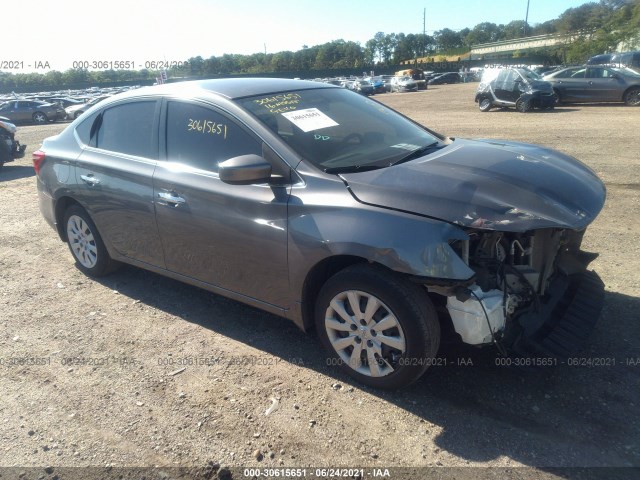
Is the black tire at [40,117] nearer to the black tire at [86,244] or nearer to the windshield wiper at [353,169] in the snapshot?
the black tire at [86,244]

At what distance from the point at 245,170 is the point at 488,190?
141 centimetres

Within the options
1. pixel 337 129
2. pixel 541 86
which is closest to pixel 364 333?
pixel 337 129

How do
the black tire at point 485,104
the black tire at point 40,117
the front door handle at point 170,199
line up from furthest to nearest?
the black tire at point 40,117
the black tire at point 485,104
the front door handle at point 170,199

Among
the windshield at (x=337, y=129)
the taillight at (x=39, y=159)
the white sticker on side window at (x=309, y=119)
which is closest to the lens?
the windshield at (x=337, y=129)

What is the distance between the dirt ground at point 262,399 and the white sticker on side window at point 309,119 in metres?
1.51

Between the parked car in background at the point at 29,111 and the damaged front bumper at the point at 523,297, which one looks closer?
the damaged front bumper at the point at 523,297

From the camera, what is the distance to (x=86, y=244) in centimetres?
490

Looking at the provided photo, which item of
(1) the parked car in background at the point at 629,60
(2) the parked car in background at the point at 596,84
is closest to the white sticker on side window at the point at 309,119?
(2) the parked car in background at the point at 596,84

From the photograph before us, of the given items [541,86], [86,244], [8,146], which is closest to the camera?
[86,244]

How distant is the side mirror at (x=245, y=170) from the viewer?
3.13 metres

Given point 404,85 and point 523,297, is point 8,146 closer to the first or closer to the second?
point 523,297

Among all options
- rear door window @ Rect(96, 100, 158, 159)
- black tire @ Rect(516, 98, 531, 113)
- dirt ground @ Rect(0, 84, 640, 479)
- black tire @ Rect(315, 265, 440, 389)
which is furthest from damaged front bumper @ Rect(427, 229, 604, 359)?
black tire @ Rect(516, 98, 531, 113)

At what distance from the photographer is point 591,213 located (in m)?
3.00

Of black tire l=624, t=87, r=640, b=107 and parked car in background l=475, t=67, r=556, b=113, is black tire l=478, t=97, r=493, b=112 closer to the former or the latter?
parked car in background l=475, t=67, r=556, b=113
